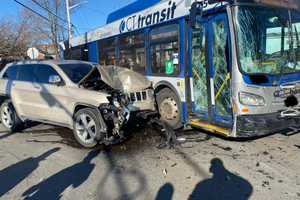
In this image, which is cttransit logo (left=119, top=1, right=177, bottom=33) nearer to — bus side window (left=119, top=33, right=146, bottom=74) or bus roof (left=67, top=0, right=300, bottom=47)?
bus roof (left=67, top=0, right=300, bottom=47)

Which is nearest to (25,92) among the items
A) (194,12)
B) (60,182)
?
(60,182)

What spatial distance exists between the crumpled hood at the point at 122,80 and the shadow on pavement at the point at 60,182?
2.07 meters

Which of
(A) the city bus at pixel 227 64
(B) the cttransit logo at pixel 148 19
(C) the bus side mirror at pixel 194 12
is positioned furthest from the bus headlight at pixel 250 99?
(B) the cttransit logo at pixel 148 19

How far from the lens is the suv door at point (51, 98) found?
22.9ft

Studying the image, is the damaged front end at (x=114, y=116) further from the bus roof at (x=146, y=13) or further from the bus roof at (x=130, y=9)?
the bus roof at (x=130, y=9)

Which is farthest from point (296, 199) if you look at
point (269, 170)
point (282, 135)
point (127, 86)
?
point (127, 86)

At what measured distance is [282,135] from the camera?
6969 millimetres

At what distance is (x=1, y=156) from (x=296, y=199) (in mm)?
5113

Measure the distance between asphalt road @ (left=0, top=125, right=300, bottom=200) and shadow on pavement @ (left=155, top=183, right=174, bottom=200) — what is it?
0.04 feet

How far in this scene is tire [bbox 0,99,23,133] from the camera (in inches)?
327

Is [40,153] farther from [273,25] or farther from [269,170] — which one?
[273,25]

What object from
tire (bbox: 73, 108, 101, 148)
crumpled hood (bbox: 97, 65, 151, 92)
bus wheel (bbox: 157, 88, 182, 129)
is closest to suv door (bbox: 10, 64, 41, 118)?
tire (bbox: 73, 108, 101, 148)

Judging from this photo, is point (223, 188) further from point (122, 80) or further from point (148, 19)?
point (148, 19)

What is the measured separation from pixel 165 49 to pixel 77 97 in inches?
96.3
